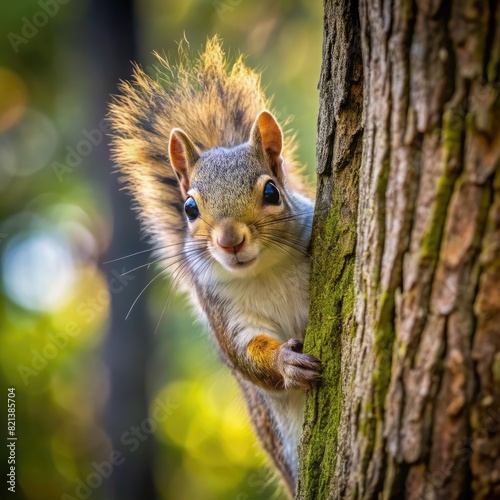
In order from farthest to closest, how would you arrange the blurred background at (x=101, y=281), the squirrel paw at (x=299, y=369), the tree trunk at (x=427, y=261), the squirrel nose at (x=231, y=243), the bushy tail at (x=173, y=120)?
the blurred background at (x=101, y=281), the bushy tail at (x=173, y=120), the squirrel nose at (x=231, y=243), the squirrel paw at (x=299, y=369), the tree trunk at (x=427, y=261)

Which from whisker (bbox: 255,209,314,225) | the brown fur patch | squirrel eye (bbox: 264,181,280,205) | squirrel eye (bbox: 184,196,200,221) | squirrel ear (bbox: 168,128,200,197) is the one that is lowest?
the brown fur patch

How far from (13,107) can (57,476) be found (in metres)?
3.31

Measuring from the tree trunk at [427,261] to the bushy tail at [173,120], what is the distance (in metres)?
1.37

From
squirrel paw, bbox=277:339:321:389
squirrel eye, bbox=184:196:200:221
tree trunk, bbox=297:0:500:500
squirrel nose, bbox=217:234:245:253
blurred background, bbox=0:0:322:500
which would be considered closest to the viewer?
tree trunk, bbox=297:0:500:500

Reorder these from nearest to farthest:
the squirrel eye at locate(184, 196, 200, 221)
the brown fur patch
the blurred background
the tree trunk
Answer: the tree trunk → the brown fur patch → the squirrel eye at locate(184, 196, 200, 221) → the blurred background

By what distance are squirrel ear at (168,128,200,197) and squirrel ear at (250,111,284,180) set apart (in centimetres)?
29

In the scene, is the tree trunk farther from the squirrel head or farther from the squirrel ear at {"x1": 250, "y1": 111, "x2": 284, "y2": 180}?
the squirrel ear at {"x1": 250, "y1": 111, "x2": 284, "y2": 180}

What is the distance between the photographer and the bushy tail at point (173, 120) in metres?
2.73

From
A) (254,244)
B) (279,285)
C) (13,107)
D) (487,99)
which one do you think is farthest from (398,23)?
(13,107)

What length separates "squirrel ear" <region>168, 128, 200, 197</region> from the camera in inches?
99.9

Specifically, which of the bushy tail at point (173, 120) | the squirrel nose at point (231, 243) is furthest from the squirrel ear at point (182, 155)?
the squirrel nose at point (231, 243)

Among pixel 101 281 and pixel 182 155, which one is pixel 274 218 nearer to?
pixel 182 155

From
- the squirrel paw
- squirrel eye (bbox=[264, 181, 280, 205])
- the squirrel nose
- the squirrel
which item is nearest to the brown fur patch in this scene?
the squirrel

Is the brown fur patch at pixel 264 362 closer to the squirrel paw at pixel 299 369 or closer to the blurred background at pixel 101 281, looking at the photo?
the squirrel paw at pixel 299 369
